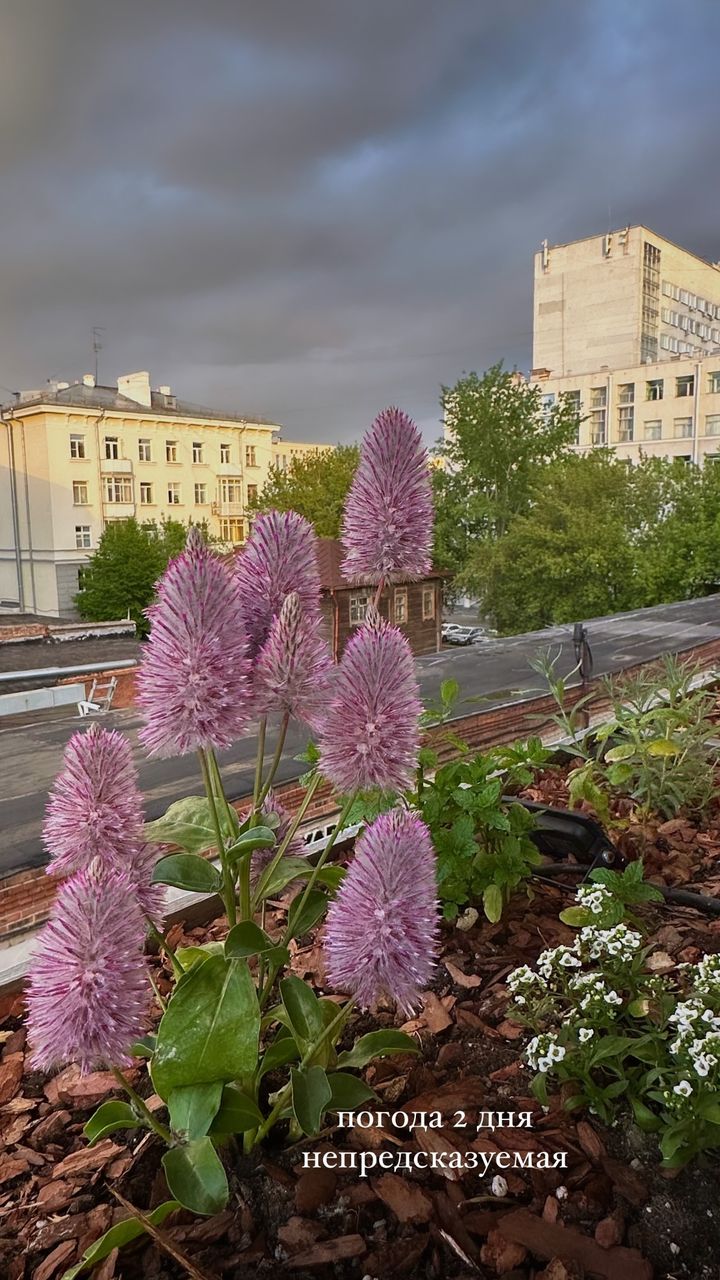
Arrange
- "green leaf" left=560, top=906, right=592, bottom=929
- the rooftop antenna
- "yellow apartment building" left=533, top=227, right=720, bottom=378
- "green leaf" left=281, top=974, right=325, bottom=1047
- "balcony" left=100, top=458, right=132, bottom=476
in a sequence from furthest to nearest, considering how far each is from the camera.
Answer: "yellow apartment building" left=533, top=227, right=720, bottom=378 → "balcony" left=100, top=458, right=132, bottom=476 → the rooftop antenna → "green leaf" left=560, top=906, right=592, bottom=929 → "green leaf" left=281, top=974, right=325, bottom=1047

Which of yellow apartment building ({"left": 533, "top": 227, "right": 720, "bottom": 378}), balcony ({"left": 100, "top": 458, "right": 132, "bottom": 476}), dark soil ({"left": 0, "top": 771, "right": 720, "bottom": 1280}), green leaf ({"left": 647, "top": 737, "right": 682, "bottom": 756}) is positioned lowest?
dark soil ({"left": 0, "top": 771, "right": 720, "bottom": 1280})

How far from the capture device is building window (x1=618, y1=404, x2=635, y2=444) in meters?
24.2

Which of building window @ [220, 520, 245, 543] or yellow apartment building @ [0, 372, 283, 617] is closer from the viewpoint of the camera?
building window @ [220, 520, 245, 543]

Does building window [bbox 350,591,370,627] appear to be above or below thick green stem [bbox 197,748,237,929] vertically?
above

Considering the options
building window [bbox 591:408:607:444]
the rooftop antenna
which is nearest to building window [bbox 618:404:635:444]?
building window [bbox 591:408:607:444]

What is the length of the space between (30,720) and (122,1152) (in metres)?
0.80

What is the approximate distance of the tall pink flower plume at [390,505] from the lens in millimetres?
596

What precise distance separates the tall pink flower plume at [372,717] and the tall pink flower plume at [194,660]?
67 millimetres

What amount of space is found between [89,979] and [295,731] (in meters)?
0.21

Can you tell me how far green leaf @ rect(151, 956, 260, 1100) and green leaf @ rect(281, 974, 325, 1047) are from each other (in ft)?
0.25

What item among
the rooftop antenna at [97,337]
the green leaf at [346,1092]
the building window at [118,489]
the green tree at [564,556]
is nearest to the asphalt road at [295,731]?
the green leaf at [346,1092]

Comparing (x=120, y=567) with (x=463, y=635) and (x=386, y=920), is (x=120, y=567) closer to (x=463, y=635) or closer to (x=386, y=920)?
(x=463, y=635)

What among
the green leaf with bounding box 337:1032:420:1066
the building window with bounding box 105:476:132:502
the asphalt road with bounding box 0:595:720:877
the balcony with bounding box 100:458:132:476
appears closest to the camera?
the green leaf with bounding box 337:1032:420:1066

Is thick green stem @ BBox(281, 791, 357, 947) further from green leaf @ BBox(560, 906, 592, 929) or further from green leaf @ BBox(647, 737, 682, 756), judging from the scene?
green leaf @ BBox(647, 737, 682, 756)
